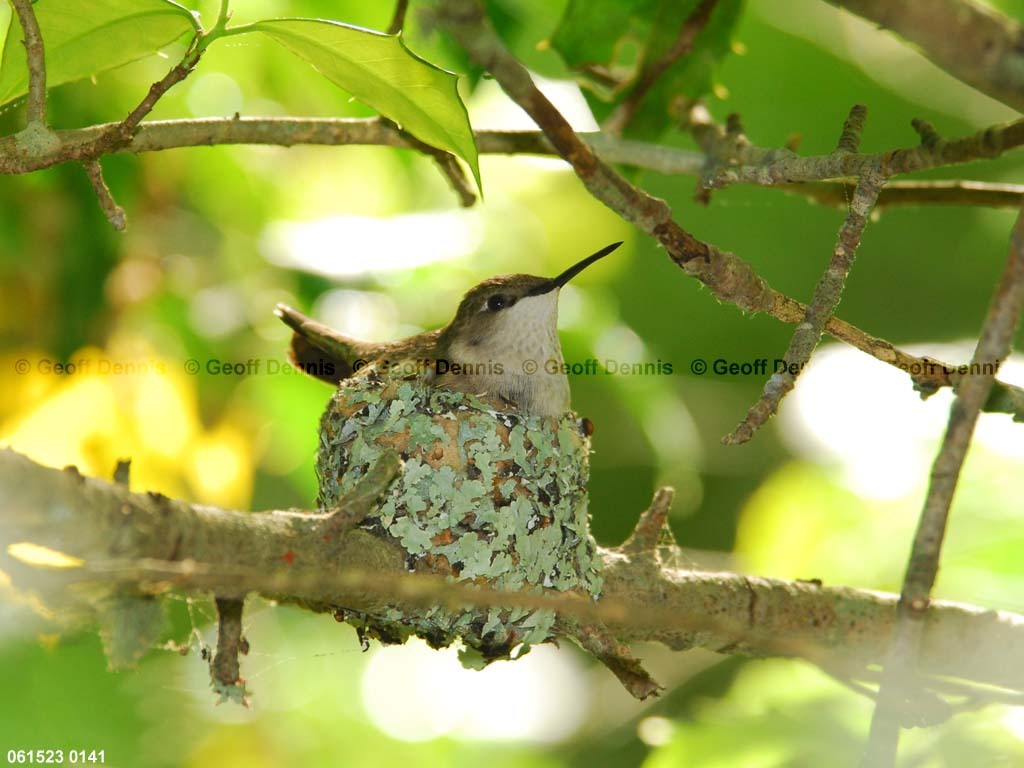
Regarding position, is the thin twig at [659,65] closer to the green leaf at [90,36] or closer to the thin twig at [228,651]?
the green leaf at [90,36]

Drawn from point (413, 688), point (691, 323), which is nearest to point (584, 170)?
point (413, 688)

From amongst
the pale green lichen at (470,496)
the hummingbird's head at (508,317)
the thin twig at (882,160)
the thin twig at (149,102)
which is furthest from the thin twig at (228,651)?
the hummingbird's head at (508,317)

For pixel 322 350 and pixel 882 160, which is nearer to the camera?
pixel 882 160

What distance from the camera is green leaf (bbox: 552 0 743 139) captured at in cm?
287

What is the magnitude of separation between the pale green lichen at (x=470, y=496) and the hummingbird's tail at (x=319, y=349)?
48 cm

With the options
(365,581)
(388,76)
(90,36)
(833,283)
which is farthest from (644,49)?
(365,581)

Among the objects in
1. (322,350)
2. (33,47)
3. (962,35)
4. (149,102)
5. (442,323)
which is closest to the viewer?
(962,35)

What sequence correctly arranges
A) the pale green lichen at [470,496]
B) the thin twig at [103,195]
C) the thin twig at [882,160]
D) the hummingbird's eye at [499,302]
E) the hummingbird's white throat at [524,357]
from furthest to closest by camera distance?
the hummingbird's eye at [499,302]
the hummingbird's white throat at [524,357]
the pale green lichen at [470,496]
the thin twig at [103,195]
the thin twig at [882,160]

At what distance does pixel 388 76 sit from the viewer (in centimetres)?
194

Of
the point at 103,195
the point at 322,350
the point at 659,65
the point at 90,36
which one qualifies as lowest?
the point at 103,195

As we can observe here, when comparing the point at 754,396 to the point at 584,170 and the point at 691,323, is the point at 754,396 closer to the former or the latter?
the point at 691,323

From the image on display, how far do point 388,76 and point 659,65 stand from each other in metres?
1.33

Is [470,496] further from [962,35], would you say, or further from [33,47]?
[962,35]

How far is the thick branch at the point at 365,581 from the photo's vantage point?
1271 mm
